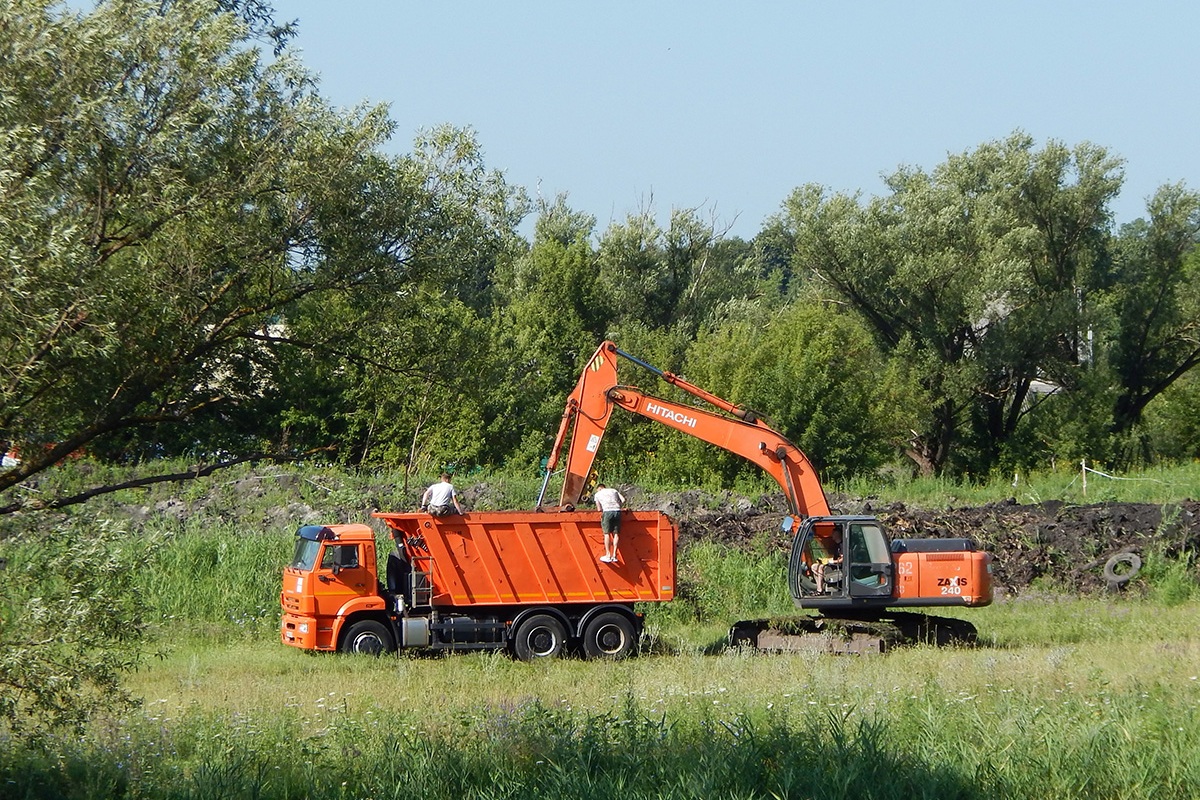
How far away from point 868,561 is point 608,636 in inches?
147

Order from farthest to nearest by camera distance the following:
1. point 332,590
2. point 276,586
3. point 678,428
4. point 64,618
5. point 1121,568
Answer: point 1121,568 → point 276,586 → point 678,428 → point 332,590 → point 64,618

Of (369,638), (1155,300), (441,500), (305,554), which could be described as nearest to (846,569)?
(441,500)

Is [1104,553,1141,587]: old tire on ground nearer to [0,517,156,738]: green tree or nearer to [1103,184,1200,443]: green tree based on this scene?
[0,517,156,738]: green tree

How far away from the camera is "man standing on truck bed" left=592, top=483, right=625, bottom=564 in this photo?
1761 centimetres

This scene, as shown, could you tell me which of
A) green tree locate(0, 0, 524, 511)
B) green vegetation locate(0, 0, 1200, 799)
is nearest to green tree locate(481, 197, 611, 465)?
green vegetation locate(0, 0, 1200, 799)

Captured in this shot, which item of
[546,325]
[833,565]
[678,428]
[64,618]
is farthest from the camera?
[546,325]

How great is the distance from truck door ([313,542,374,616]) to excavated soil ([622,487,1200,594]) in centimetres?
753

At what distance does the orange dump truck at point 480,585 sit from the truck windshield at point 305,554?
0.02 metres

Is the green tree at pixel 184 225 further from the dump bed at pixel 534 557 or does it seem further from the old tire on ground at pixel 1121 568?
the old tire on ground at pixel 1121 568

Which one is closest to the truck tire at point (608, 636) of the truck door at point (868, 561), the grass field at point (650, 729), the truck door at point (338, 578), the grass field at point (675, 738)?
the grass field at point (650, 729)

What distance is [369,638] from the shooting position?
17.5 meters

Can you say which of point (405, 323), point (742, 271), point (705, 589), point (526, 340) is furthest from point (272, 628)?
point (742, 271)

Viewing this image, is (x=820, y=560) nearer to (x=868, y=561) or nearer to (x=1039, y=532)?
(x=868, y=561)

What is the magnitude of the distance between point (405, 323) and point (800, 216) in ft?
120
